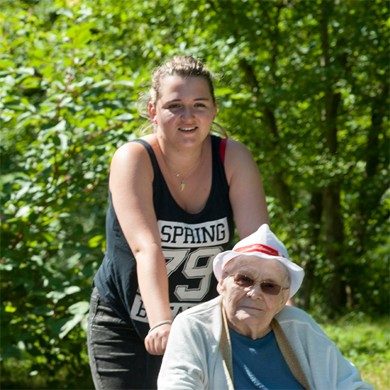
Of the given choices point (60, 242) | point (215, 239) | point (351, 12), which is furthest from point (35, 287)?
point (351, 12)

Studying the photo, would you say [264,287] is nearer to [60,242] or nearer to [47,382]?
[60,242]

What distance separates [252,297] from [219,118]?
428 cm

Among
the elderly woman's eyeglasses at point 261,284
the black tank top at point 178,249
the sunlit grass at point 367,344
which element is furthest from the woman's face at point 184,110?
the sunlit grass at point 367,344

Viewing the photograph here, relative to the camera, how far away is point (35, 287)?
6602 millimetres

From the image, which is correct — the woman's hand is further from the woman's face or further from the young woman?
the woman's face

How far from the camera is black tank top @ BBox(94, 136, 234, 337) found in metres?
3.35

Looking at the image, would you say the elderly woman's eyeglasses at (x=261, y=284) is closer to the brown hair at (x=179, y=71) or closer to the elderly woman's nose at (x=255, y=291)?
the elderly woman's nose at (x=255, y=291)

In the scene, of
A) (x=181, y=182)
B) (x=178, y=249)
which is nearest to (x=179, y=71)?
(x=181, y=182)

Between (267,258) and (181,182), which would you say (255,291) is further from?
(181,182)

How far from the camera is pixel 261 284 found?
2977 mm

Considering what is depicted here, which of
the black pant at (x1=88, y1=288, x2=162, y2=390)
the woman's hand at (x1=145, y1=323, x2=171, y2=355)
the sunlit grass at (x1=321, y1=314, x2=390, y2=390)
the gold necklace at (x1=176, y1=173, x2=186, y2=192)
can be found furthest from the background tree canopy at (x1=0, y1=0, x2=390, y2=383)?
the woman's hand at (x1=145, y1=323, x2=171, y2=355)

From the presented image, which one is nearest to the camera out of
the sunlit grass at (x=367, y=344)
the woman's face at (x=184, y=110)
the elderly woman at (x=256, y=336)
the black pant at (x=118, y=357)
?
the elderly woman at (x=256, y=336)

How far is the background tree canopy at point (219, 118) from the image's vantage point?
6.36 meters

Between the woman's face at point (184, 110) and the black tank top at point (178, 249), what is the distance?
11 centimetres
